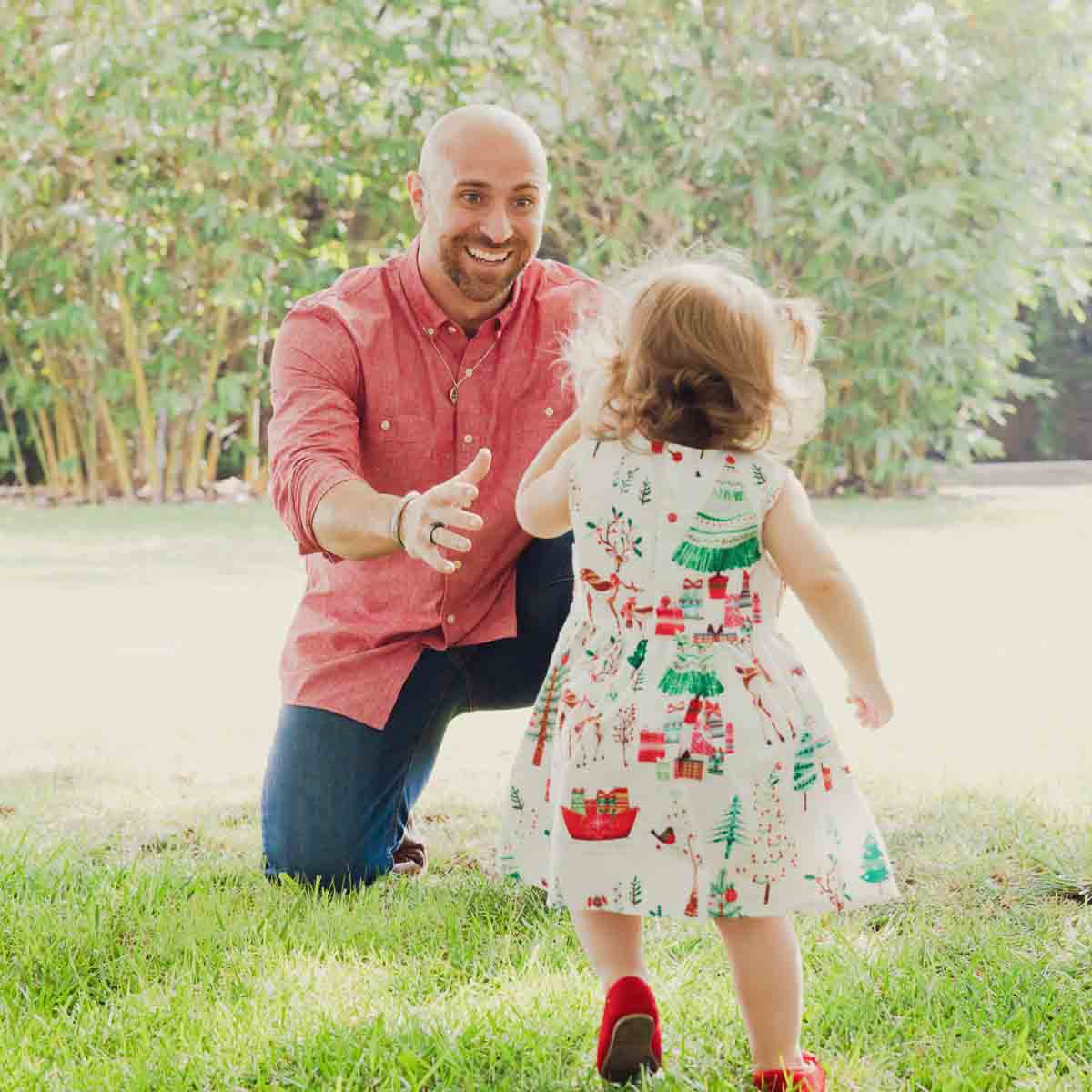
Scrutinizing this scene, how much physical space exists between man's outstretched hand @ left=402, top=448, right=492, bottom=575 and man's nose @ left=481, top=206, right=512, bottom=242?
62 centimetres

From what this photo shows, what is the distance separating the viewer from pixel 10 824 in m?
2.62

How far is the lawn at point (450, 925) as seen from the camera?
1.62 metres

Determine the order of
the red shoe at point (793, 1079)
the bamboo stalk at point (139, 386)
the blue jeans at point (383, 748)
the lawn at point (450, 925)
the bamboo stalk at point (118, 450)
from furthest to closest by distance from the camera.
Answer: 1. the bamboo stalk at point (118, 450)
2. the bamboo stalk at point (139, 386)
3. the blue jeans at point (383, 748)
4. the lawn at point (450, 925)
5. the red shoe at point (793, 1079)

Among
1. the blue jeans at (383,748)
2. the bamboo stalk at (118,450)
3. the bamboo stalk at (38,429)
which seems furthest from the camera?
the bamboo stalk at (118,450)

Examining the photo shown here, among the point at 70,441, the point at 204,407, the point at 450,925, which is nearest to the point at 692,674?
the point at 450,925

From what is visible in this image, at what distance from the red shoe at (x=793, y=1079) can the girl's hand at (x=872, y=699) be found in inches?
13.5

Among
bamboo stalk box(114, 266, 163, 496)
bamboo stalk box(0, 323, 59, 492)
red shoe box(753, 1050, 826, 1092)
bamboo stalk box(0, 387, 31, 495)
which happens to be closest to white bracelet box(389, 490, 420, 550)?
red shoe box(753, 1050, 826, 1092)

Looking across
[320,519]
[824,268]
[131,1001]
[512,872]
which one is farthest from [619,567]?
[824,268]

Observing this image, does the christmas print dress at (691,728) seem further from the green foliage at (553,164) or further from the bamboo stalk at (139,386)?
the bamboo stalk at (139,386)

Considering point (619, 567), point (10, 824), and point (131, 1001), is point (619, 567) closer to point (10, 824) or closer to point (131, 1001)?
point (131, 1001)

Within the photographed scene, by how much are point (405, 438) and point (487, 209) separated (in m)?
0.36

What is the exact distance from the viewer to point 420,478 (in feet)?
7.88

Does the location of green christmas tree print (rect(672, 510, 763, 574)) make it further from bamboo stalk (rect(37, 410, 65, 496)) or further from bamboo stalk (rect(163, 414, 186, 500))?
bamboo stalk (rect(37, 410, 65, 496))

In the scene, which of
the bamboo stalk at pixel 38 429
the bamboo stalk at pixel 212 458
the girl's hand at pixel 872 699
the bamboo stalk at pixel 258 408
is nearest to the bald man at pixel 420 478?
the girl's hand at pixel 872 699
